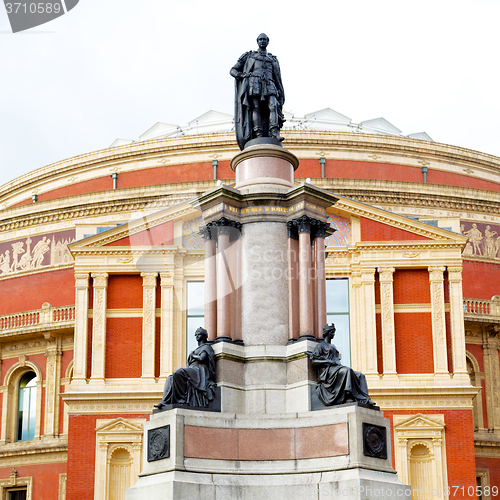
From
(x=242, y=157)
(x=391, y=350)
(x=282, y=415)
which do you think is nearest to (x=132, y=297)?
(x=391, y=350)

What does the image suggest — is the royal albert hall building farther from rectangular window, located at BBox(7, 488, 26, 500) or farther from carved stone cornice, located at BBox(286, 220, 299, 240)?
carved stone cornice, located at BBox(286, 220, 299, 240)

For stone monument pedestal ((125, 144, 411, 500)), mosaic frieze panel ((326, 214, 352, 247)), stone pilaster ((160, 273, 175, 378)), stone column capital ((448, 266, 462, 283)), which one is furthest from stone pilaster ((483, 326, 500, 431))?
stone monument pedestal ((125, 144, 411, 500))

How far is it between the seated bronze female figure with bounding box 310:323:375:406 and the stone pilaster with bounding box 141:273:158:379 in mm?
21510

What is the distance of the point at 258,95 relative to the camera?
1938 cm

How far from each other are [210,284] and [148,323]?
20662 millimetres

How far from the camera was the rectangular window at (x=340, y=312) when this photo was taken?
38.6m

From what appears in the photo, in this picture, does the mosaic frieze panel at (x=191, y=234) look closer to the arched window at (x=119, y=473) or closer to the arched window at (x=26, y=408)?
the arched window at (x=119, y=473)

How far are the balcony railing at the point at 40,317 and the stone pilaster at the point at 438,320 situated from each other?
53.4 ft

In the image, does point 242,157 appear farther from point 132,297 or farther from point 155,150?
point 155,150

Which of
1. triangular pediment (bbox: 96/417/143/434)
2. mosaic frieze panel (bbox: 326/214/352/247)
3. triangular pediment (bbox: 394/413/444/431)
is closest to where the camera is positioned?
triangular pediment (bbox: 394/413/444/431)

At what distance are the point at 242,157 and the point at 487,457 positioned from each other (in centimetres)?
2550

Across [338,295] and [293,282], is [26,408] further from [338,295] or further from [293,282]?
[293,282]

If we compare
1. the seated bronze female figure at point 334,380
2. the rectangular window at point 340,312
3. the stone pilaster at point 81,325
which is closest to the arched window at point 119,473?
the stone pilaster at point 81,325

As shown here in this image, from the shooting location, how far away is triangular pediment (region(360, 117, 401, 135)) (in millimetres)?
→ 62312
